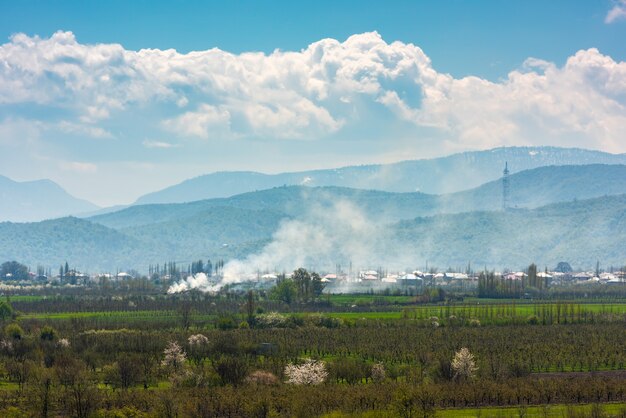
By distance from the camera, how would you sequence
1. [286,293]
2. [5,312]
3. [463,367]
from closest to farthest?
[463,367], [5,312], [286,293]

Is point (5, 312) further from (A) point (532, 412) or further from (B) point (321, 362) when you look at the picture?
(A) point (532, 412)

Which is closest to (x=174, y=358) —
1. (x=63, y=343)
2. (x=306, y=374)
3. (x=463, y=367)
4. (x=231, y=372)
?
(x=231, y=372)

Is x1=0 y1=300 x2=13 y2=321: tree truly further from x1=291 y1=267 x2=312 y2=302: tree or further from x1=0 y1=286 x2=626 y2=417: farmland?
x1=291 y1=267 x2=312 y2=302: tree

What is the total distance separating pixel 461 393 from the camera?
81375mm

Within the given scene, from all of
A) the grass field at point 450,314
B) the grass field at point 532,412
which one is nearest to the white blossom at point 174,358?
the grass field at point 532,412

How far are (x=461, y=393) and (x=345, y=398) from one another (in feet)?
36.2

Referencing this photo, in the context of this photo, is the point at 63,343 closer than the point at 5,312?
Yes

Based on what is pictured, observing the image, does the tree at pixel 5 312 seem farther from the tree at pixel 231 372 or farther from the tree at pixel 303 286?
the tree at pixel 231 372

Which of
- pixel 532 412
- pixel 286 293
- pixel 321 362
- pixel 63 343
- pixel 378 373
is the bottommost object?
pixel 532 412

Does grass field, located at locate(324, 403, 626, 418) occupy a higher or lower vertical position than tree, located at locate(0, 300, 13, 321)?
lower

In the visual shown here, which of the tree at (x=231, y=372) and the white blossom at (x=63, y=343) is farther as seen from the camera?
the white blossom at (x=63, y=343)

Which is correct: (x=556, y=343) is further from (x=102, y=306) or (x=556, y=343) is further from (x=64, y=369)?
(x=102, y=306)

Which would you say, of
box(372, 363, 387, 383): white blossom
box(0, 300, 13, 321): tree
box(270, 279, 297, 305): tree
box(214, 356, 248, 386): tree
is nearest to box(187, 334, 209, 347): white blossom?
box(214, 356, 248, 386): tree

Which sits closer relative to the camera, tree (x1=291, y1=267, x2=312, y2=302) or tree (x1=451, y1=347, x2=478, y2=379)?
tree (x1=451, y1=347, x2=478, y2=379)
